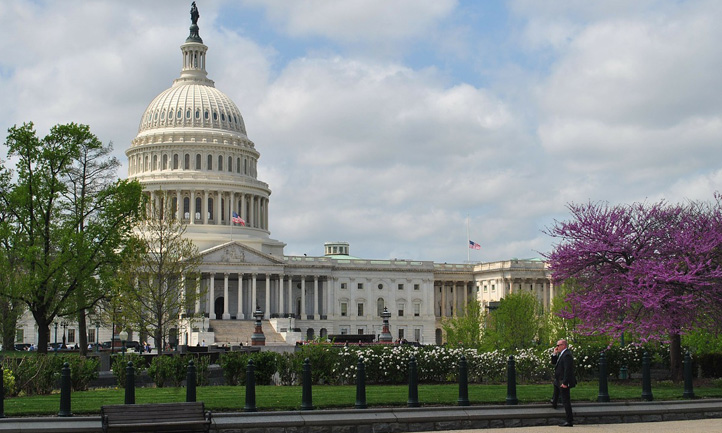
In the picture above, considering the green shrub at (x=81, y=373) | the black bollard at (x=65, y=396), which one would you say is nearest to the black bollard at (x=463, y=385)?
the black bollard at (x=65, y=396)

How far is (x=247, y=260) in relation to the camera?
12144 centimetres

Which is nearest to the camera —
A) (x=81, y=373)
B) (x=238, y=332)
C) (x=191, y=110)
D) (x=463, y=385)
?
(x=463, y=385)

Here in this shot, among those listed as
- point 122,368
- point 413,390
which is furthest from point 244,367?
point 413,390

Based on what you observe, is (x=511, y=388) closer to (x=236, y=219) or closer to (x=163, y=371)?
(x=163, y=371)

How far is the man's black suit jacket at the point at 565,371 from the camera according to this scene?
2486 centimetres

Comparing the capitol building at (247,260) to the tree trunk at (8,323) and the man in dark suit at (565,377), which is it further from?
the man in dark suit at (565,377)

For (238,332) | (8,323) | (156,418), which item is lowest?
(156,418)

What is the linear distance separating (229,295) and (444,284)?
36.2 metres

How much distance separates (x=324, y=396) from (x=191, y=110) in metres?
111

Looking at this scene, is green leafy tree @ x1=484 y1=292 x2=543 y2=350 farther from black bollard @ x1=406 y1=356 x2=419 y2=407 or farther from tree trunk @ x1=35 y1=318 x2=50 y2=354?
black bollard @ x1=406 y1=356 x2=419 y2=407

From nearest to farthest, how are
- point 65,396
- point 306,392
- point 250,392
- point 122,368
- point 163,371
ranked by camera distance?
point 65,396
point 250,392
point 306,392
point 122,368
point 163,371

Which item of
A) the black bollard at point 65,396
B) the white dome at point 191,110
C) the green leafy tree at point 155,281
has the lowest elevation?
the black bollard at point 65,396

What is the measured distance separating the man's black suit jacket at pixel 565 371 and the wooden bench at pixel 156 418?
9.30 m

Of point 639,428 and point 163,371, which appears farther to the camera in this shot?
point 163,371
